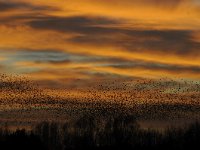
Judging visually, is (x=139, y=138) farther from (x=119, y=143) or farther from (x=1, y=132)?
(x=1, y=132)

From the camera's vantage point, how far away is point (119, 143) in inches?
6796

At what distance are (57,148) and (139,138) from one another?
1560 centimetres

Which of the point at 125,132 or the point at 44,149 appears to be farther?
the point at 125,132

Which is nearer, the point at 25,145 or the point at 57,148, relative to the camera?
the point at 25,145

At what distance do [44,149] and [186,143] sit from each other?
26.1 meters

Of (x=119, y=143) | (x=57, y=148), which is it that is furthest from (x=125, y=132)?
(x=57, y=148)

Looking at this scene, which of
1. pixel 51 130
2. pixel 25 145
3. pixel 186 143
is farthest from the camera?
pixel 51 130

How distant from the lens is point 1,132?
575ft

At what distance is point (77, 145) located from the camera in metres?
174

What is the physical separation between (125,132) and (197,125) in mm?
13553

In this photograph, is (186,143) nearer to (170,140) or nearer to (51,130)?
(170,140)

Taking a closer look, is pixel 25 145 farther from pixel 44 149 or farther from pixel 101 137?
pixel 101 137

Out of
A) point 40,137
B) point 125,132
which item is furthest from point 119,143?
point 40,137

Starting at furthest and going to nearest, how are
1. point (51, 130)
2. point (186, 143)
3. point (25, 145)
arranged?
1. point (51, 130)
2. point (186, 143)
3. point (25, 145)
